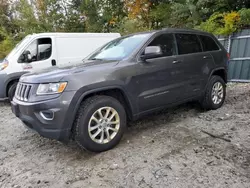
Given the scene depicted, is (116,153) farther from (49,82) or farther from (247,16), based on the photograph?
(247,16)

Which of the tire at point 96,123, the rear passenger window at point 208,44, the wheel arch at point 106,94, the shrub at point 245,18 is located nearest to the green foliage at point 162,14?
the shrub at point 245,18

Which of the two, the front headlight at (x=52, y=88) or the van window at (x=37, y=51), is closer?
the front headlight at (x=52, y=88)

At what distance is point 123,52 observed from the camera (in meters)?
3.67

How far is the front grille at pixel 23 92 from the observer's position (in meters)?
2.97

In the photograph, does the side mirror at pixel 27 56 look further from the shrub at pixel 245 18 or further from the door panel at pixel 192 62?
the shrub at pixel 245 18

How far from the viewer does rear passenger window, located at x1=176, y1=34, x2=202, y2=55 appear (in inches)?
163

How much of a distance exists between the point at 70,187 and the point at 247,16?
7.60m

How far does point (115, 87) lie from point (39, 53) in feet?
13.9

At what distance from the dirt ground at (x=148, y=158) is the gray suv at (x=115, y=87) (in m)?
0.35

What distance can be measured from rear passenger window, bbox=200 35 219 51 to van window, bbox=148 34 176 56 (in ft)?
3.05

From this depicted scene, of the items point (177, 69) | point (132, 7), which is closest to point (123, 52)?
point (177, 69)

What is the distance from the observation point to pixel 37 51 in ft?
21.3

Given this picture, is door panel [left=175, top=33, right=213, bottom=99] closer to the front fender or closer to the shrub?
the front fender

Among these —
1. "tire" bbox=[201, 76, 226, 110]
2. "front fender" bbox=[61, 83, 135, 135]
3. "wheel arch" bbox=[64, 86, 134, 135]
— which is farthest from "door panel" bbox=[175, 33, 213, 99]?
"front fender" bbox=[61, 83, 135, 135]
